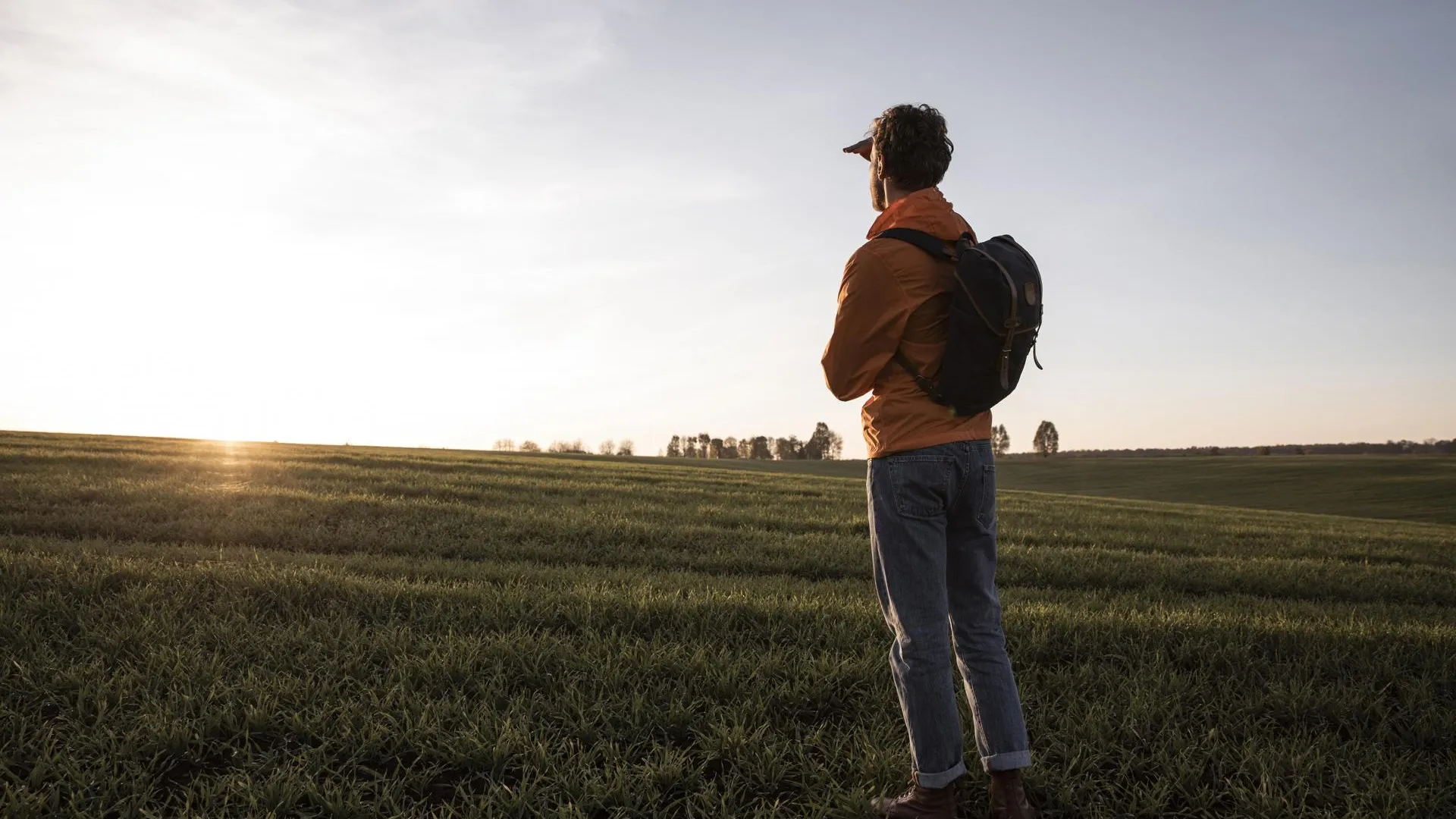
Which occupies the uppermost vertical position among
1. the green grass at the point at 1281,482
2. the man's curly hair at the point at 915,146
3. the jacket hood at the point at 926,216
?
the man's curly hair at the point at 915,146

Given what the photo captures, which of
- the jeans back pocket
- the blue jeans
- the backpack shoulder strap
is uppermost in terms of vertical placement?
the backpack shoulder strap

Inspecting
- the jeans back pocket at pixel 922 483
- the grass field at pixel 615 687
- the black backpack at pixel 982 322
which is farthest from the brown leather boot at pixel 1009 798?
the black backpack at pixel 982 322

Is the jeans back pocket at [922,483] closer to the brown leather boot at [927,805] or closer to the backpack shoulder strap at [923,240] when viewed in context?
the backpack shoulder strap at [923,240]

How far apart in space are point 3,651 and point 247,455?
18429 millimetres

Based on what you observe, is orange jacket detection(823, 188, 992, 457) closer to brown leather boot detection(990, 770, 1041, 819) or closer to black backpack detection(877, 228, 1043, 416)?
black backpack detection(877, 228, 1043, 416)

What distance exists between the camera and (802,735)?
3805 millimetres

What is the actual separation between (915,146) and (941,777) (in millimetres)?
2591

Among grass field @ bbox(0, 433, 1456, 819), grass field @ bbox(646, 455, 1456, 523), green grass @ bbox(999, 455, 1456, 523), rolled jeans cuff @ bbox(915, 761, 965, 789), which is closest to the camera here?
rolled jeans cuff @ bbox(915, 761, 965, 789)

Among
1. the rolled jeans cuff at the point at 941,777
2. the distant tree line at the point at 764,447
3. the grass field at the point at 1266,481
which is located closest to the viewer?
the rolled jeans cuff at the point at 941,777

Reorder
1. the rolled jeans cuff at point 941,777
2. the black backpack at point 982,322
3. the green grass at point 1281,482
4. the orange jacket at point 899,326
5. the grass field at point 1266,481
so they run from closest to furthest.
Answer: the black backpack at point 982,322, the orange jacket at point 899,326, the rolled jeans cuff at point 941,777, the green grass at point 1281,482, the grass field at point 1266,481

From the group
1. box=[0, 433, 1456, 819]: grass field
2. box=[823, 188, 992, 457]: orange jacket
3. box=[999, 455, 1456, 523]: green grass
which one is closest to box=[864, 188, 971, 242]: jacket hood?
box=[823, 188, 992, 457]: orange jacket

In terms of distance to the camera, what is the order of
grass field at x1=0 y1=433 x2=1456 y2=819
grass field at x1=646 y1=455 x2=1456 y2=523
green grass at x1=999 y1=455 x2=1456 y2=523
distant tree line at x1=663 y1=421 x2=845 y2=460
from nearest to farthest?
grass field at x1=0 y1=433 x2=1456 y2=819
green grass at x1=999 y1=455 x2=1456 y2=523
grass field at x1=646 y1=455 x2=1456 y2=523
distant tree line at x1=663 y1=421 x2=845 y2=460

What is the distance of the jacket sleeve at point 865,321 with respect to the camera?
277 centimetres

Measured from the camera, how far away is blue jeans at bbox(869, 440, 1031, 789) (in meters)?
2.81
